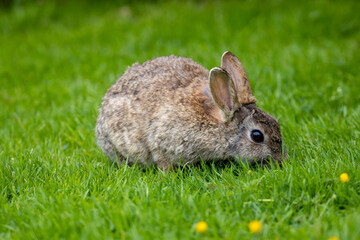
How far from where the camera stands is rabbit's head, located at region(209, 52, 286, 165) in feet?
16.7

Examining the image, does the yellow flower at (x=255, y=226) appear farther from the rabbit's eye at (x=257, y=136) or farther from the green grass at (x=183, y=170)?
the rabbit's eye at (x=257, y=136)

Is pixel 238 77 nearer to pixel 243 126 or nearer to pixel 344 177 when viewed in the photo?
pixel 243 126

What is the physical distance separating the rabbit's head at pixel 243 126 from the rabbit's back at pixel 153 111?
329mm

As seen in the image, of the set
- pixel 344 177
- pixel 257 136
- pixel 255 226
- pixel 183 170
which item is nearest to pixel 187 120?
pixel 183 170

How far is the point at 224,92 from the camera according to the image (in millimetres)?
5199

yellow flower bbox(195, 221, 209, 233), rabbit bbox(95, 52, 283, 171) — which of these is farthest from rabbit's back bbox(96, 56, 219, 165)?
yellow flower bbox(195, 221, 209, 233)

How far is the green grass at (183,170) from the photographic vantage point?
392 cm

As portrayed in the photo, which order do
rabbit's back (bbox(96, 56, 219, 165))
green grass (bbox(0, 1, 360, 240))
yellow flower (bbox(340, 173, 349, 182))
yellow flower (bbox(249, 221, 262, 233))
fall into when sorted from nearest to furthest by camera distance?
yellow flower (bbox(249, 221, 262, 233)) < green grass (bbox(0, 1, 360, 240)) < yellow flower (bbox(340, 173, 349, 182)) < rabbit's back (bbox(96, 56, 219, 165))

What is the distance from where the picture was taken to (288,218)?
3.91 m

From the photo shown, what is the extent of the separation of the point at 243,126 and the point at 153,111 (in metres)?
1.10

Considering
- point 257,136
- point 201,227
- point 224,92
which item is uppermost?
point 224,92

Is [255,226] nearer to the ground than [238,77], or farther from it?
nearer to the ground

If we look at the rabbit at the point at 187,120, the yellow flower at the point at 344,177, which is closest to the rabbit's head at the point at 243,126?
the rabbit at the point at 187,120

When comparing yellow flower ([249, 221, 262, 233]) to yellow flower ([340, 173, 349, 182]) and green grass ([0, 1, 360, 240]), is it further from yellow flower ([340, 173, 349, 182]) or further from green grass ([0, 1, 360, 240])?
yellow flower ([340, 173, 349, 182])
